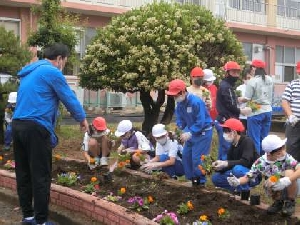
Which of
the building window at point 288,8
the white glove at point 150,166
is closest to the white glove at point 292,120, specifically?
the white glove at point 150,166

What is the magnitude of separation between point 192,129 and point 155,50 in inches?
149

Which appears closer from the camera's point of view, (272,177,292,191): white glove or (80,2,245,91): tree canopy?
(272,177,292,191): white glove

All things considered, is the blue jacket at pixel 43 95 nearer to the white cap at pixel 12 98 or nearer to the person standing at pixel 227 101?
the person standing at pixel 227 101

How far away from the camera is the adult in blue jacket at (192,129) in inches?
248

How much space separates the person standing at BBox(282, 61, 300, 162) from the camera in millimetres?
6391

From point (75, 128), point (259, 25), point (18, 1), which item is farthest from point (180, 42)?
point (259, 25)

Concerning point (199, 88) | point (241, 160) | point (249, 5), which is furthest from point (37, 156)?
point (249, 5)

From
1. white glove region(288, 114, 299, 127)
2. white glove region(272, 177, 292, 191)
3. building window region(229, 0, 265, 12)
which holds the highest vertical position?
building window region(229, 0, 265, 12)

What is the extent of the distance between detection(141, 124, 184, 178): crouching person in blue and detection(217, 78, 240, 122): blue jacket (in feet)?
2.71

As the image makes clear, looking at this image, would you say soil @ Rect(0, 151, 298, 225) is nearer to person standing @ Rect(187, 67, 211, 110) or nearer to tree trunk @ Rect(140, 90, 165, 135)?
person standing @ Rect(187, 67, 211, 110)

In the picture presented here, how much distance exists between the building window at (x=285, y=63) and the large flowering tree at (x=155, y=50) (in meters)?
16.0

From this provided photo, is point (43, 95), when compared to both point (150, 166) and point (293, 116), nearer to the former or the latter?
point (150, 166)

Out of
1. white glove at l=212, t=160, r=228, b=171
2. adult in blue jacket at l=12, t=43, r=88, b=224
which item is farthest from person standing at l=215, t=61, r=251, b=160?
adult in blue jacket at l=12, t=43, r=88, b=224

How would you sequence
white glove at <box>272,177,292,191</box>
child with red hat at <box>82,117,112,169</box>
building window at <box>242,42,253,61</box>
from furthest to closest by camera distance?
building window at <box>242,42,253,61</box>
child with red hat at <box>82,117,112,169</box>
white glove at <box>272,177,292,191</box>
